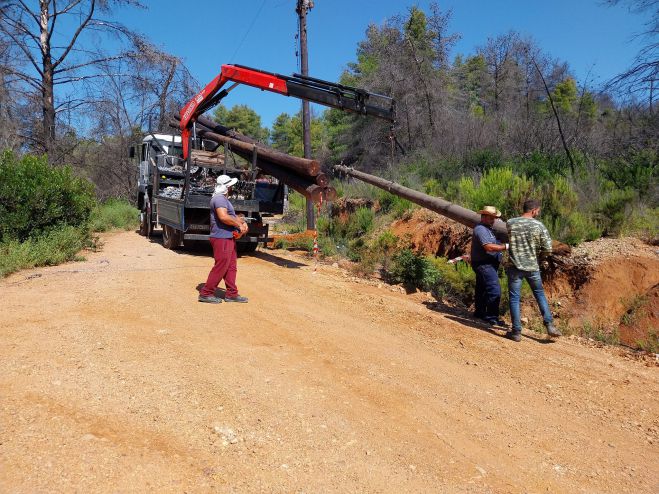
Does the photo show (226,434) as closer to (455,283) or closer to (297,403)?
(297,403)

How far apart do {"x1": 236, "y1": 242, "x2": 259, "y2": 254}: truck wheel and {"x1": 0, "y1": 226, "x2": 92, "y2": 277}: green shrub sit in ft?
11.4

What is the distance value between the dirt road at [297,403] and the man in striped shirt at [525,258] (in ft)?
1.03

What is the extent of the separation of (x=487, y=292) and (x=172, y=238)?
781 cm

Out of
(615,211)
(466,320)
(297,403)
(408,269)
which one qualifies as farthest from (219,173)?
(297,403)

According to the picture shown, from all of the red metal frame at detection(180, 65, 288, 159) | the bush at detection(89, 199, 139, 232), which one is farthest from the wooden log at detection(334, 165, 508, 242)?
the bush at detection(89, 199, 139, 232)

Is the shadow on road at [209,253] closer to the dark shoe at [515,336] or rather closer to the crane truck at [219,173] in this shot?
the crane truck at [219,173]

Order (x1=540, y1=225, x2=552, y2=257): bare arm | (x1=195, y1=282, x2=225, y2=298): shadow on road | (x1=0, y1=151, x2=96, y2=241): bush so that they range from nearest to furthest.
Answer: (x1=540, y1=225, x2=552, y2=257): bare arm → (x1=195, y1=282, x2=225, y2=298): shadow on road → (x1=0, y1=151, x2=96, y2=241): bush

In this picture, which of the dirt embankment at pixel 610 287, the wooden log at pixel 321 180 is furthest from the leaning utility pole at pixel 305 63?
the dirt embankment at pixel 610 287

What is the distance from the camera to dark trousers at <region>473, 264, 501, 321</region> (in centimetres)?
716

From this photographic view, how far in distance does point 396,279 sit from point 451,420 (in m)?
5.64

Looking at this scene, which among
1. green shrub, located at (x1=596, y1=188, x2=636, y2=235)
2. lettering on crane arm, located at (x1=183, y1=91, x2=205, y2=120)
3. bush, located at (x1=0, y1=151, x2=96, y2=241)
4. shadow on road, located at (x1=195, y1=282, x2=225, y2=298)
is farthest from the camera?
lettering on crane arm, located at (x1=183, y1=91, x2=205, y2=120)

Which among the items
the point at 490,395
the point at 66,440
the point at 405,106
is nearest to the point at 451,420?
the point at 490,395

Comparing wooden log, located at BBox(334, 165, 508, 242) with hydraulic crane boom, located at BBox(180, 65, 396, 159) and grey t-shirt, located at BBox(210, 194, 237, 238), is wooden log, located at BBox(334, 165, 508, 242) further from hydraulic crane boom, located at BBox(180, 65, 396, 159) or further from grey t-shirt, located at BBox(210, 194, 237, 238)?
grey t-shirt, located at BBox(210, 194, 237, 238)

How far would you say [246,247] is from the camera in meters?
12.0
